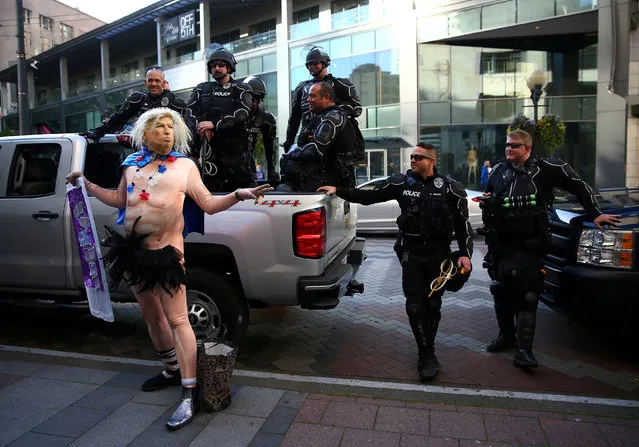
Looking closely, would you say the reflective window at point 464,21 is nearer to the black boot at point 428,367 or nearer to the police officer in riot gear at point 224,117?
the police officer in riot gear at point 224,117

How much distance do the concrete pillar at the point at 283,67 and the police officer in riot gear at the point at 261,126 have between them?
2174 centimetres

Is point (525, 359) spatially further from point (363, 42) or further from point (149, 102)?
point (363, 42)

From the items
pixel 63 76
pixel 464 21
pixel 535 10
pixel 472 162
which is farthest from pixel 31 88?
pixel 535 10

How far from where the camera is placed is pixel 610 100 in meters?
19.9

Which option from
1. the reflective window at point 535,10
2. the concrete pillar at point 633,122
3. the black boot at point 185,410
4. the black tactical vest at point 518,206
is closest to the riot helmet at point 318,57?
the black tactical vest at point 518,206

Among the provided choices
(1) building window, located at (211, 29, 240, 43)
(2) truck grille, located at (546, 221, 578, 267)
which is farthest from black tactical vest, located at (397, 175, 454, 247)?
(1) building window, located at (211, 29, 240, 43)

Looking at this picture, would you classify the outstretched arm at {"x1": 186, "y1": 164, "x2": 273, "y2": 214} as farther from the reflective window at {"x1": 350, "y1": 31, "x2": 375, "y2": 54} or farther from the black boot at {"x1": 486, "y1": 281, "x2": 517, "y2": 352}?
the reflective window at {"x1": 350, "y1": 31, "x2": 375, "y2": 54}

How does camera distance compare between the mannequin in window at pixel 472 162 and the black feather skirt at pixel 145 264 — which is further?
the mannequin in window at pixel 472 162

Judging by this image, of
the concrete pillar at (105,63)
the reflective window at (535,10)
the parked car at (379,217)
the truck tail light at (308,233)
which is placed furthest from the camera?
the concrete pillar at (105,63)

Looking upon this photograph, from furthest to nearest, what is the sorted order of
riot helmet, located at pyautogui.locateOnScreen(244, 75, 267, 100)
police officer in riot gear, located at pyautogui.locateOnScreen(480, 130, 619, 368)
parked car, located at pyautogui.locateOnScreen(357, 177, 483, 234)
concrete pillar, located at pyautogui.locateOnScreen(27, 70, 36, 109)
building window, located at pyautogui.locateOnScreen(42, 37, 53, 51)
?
building window, located at pyautogui.locateOnScreen(42, 37, 53, 51)
concrete pillar, located at pyautogui.locateOnScreen(27, 70, 36, 109)
parked car, located at pyautogui.locateOnScreen(357, 177, 483, 234)
riot helmet, located at pyautogui.locateOnScreen(244, 75, 267, 100)
police officer in riot gear, located at pyautogui.locateOnScreen(480, 130, 619, 368)

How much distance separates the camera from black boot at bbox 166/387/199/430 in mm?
3242

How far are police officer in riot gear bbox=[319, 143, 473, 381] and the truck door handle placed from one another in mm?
2484

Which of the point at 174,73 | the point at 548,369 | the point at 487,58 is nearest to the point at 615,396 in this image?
the point at 548,369

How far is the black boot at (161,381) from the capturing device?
3.79 meters
